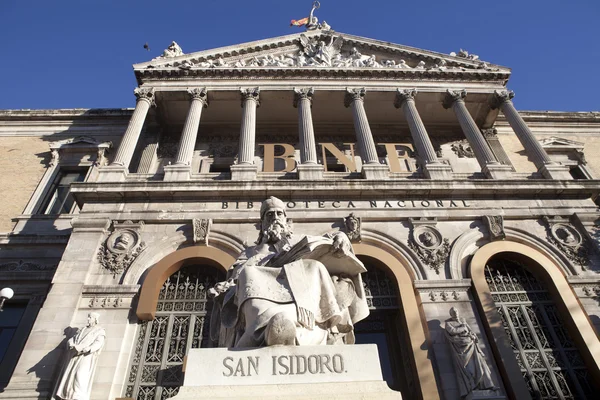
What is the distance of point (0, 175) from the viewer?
17797 mm

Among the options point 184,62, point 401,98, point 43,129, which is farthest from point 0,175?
point 401,98

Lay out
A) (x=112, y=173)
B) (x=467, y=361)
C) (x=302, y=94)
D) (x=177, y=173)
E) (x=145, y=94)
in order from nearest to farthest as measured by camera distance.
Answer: (x=467, y=361) < (x=112, y=173) < (x=177, y=173) < (x=145, y=94) < (x=302, y=94)

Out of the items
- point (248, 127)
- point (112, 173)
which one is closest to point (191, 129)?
point (248, 127)

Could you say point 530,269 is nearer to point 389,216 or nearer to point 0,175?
point 389,216

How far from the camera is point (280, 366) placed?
409cm

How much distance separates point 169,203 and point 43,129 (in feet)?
35.4

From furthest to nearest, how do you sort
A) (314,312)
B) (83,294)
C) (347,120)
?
1. (347,120)
2. (83,294)
3. (314,312)

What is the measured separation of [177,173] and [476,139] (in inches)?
434

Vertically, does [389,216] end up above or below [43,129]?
below

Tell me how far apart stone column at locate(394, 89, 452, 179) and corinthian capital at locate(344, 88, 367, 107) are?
4.87 ft

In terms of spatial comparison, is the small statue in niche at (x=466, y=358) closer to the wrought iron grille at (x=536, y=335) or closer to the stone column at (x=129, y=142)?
the wrought iron grille at (x=536, y=335)

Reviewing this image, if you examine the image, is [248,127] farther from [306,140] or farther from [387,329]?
[387,329]

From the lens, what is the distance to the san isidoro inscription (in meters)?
4.03

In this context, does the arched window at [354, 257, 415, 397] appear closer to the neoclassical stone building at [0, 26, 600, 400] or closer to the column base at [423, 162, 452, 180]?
the neoclassical stone building at [0, 26, 600, 400]
